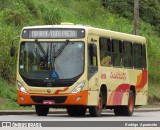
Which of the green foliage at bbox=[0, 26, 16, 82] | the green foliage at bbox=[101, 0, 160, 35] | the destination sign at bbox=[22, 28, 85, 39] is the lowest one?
the green foliage at bbox=[0, 26, 16, 82]

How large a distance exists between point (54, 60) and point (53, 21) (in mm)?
21622

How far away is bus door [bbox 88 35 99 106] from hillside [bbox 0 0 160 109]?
18.7 ft

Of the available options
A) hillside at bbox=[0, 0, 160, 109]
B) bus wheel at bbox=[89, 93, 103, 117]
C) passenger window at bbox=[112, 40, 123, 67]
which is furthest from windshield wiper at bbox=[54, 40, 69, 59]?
hillside at bbox=[0, 0, 160, 109]

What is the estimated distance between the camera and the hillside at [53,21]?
1443 inches

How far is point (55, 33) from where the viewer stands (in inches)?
1069

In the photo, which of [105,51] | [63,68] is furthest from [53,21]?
[63,68]

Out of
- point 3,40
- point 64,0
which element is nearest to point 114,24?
point 64,0

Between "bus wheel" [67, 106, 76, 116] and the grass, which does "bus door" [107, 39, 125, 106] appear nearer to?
"bus wheel" [67, 106, 76, 116]

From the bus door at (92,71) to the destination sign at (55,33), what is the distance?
1.59 feet

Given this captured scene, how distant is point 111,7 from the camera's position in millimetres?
68438

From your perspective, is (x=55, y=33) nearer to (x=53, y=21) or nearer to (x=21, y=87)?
(x=21, y=87)

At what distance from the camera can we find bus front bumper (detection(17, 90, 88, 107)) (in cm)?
2641

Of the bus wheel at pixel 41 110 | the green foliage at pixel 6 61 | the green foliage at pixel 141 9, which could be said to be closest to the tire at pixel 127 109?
the bus wheel at pixel 41 110

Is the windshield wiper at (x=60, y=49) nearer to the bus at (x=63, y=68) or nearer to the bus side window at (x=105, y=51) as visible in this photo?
the bus at (x=63, y=68)
